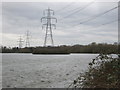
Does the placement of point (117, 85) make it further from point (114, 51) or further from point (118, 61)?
point (114, 51)

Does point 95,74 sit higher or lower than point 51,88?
higher

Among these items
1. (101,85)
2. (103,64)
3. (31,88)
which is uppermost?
(103,64)

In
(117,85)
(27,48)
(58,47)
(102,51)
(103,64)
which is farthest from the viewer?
(27,48)

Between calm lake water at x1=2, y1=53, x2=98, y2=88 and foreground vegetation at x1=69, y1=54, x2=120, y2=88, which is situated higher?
foreground vegetation at x1=69, y1=54, x2=120, y2=88

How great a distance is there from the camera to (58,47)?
68188 mm

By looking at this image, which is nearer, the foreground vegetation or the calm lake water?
the foreground vegetation

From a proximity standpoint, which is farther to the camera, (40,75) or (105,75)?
(40,75)

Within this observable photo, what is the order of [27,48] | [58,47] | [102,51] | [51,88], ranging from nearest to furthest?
[102,51], [51,88], [58,47], [27,48]

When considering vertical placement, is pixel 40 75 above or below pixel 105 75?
below

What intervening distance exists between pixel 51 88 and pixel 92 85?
340 centimetres

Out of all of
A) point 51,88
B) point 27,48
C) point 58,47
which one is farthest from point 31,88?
point 27,48

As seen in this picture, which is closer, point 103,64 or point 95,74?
point 95,74

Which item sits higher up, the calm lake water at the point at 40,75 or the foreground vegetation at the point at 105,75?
the foreground vegetation at the point at 105,75

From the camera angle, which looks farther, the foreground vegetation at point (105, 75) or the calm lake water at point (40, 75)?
the calm lake water at point (40, 75)
